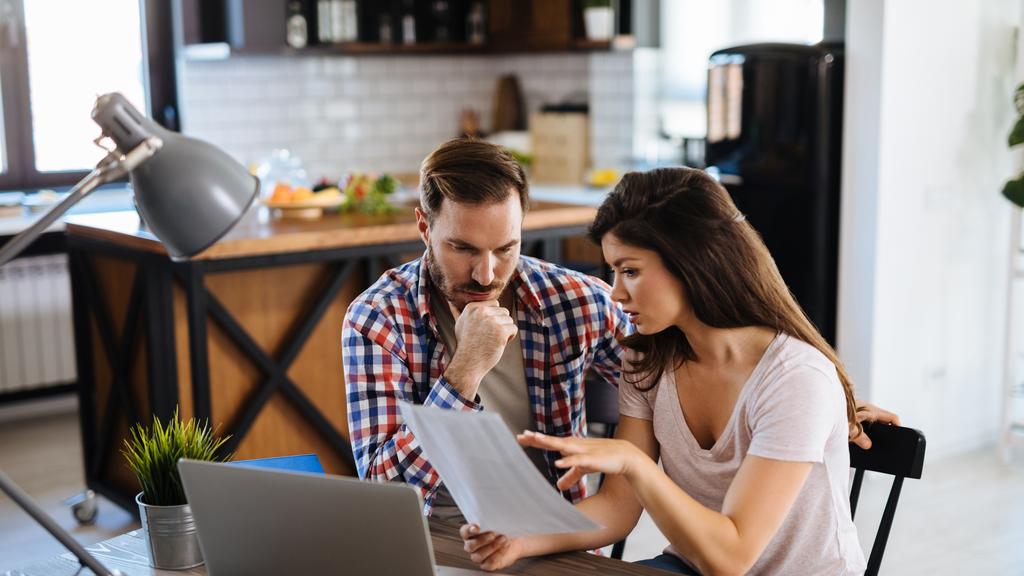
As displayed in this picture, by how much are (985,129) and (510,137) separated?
9.30ft

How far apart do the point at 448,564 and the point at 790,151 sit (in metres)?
3.41

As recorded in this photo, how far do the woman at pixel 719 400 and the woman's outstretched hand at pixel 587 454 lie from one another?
120 millimetres

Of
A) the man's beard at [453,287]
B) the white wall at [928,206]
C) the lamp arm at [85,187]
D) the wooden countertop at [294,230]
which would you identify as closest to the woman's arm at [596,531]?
the man's beard at [453,287]

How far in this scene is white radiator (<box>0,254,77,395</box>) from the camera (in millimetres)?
5340

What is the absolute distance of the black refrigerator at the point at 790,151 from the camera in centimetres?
455

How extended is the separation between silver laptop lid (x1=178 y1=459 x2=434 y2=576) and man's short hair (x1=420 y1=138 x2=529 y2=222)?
79 cm

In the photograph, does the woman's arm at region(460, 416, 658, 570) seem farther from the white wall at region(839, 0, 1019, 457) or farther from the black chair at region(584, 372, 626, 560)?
the white wall at region(839, 0, 1019, 457)

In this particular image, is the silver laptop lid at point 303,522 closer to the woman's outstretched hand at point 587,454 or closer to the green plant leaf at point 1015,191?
the woman's outstretched hand at point 587,454

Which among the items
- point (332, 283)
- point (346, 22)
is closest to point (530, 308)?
point (332, 283)

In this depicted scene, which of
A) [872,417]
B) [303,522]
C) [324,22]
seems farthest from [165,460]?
[324,22]

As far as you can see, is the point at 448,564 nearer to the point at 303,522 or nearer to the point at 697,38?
the point at 303,522

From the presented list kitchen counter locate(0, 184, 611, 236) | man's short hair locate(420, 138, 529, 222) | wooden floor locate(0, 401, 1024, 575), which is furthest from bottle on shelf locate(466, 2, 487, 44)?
man's short hair locate(420, 138, 529, 222)

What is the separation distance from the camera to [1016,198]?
4.25 metres

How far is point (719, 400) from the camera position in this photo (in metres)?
1.83
